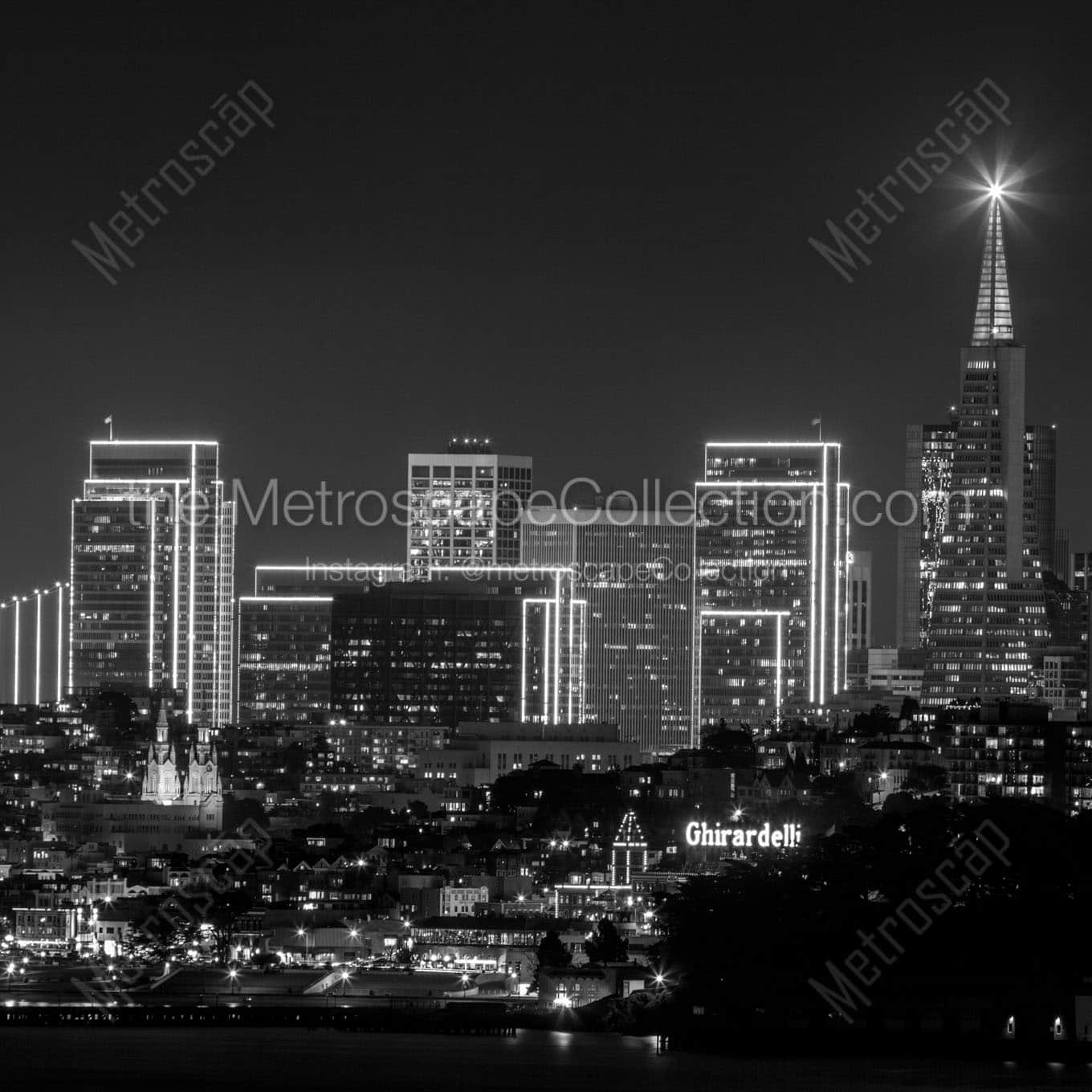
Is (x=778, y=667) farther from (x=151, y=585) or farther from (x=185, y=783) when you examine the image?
(x=185, y=783)

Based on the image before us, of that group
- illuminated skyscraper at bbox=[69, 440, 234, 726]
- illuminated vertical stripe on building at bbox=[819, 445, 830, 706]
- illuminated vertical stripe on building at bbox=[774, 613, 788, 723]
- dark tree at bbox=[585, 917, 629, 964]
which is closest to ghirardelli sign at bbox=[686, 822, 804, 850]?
dark tree at bbox=[585, 917, 629, 964]

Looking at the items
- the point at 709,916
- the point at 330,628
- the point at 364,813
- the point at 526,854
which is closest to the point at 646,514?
the point at 330,628

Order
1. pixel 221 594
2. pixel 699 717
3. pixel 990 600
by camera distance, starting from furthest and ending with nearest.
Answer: pixel 221 594
pixel 699 717
pixel 990 600

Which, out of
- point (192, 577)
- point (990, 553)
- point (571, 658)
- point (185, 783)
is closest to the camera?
point (185, 783)

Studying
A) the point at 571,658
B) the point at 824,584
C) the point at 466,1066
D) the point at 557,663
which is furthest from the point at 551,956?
the point at 824,584

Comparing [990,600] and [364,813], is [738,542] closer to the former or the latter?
[990,600]

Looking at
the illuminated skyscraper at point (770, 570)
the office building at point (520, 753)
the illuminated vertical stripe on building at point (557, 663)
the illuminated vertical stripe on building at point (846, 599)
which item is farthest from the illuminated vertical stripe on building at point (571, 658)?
the illuminated vertical stripe on building at point (846, 599)
